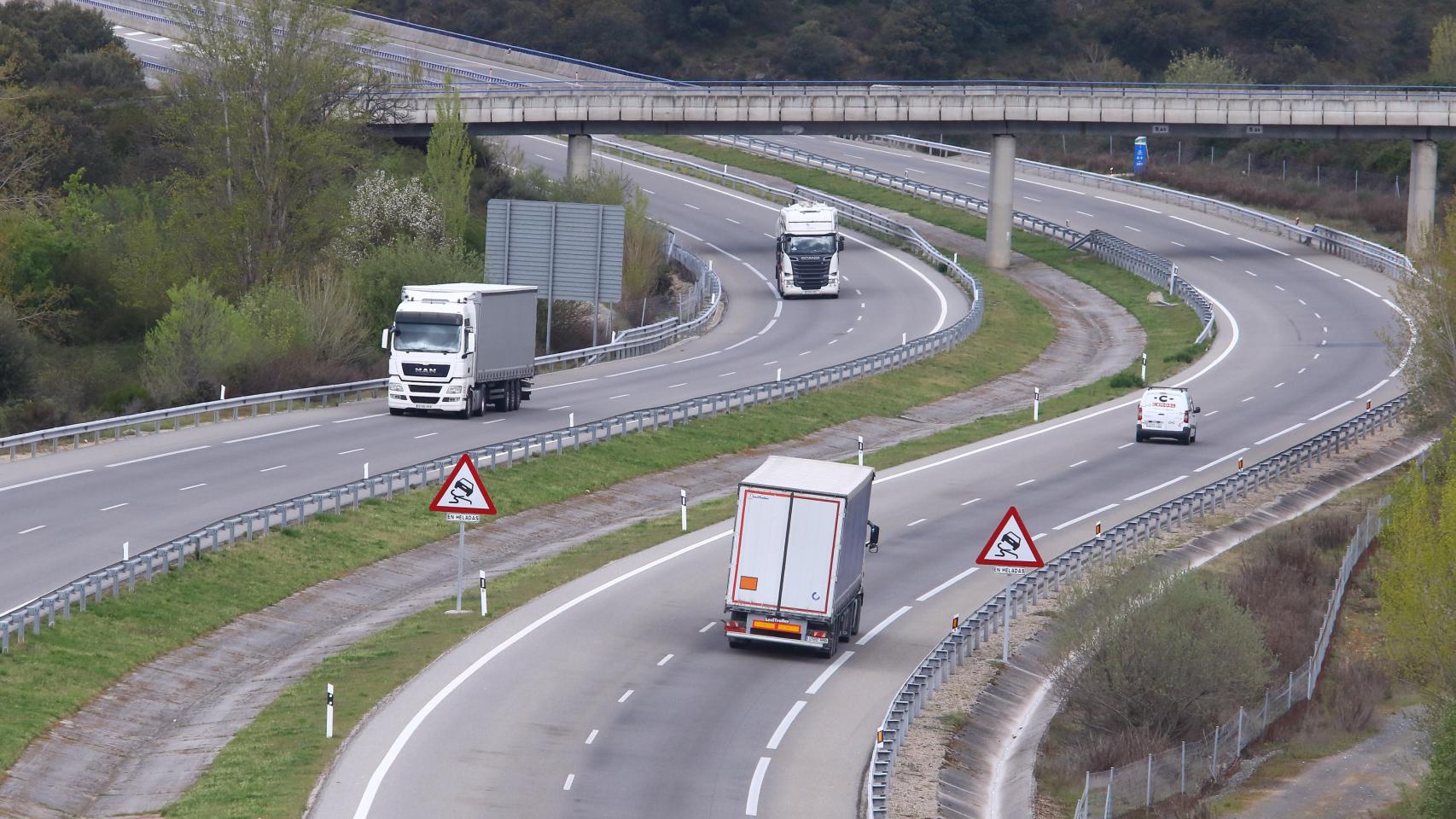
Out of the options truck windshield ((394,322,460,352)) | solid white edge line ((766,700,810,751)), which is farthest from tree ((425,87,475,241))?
solid white edge line ((766,700,810,751))

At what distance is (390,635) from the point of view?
101 ft

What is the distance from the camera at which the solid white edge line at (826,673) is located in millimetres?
27391

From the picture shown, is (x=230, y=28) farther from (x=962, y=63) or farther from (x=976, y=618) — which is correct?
(x=962, y=63)

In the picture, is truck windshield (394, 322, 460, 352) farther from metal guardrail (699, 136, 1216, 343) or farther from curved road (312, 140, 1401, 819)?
metal guardrail (699, 136, 1216, 343)

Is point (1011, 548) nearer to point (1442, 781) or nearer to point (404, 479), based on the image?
point (1442, 781)

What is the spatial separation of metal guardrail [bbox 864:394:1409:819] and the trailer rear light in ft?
6.83

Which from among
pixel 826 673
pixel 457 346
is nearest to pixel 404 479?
pixel 457 346

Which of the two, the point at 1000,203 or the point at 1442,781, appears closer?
the point at 1442,781

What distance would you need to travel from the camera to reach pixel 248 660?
30062mm

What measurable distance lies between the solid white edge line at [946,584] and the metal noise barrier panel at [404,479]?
41.8 ft

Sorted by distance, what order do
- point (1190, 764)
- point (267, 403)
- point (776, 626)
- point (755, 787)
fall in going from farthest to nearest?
point (267, 403) → point (776, 626) → point (1190, 764) → point (755, 787)

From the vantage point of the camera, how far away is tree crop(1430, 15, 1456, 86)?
12156 cm

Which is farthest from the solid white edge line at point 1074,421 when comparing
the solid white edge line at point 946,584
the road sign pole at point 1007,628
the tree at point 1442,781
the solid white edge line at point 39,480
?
the tree at point 1442,781

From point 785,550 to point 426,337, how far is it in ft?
75.2
